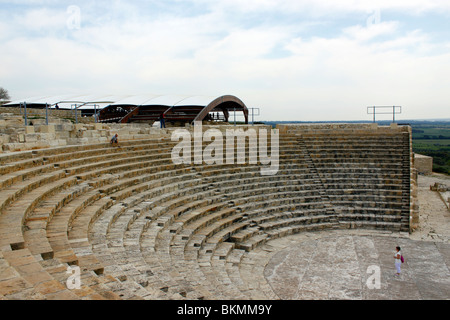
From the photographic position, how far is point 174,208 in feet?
34.7

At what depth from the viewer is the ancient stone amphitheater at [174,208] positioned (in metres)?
5.00

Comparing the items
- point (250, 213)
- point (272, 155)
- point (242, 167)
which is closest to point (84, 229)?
point (250, 213)

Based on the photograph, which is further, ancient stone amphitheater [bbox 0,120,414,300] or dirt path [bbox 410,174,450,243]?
dirt path [bbox 410,174,450,243]

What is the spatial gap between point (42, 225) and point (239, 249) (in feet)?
18.6

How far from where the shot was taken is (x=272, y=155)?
16.4 metres

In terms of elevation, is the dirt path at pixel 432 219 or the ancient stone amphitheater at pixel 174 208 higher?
the ancient stone amphitheater at pixel 174 208

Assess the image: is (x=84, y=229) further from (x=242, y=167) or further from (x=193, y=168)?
(x=242, y=167)

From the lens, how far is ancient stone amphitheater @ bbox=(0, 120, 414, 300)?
16.4 feet

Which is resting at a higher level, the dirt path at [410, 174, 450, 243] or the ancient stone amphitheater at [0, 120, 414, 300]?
the ancient stone amphitheater at [0, 120, 414, 300]

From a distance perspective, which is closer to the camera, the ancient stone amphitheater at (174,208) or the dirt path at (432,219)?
the ancient stone amphitheater at (174,208)

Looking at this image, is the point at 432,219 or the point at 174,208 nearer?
the point at 174,208

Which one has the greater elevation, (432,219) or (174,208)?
(174,208)
